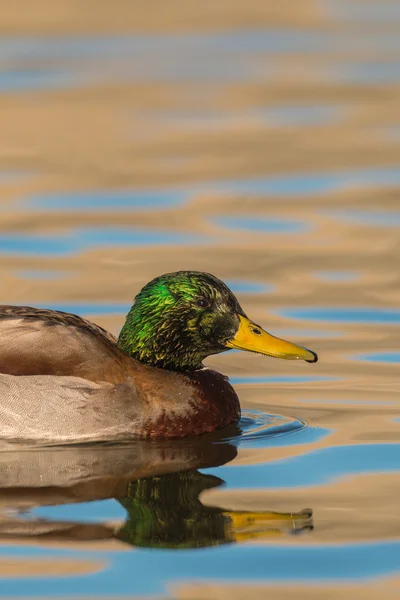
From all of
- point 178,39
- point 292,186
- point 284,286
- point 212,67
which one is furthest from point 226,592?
point 178,39

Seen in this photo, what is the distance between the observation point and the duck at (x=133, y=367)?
945 centimetres

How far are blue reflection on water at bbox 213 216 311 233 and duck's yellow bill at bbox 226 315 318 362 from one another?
16.8 feet

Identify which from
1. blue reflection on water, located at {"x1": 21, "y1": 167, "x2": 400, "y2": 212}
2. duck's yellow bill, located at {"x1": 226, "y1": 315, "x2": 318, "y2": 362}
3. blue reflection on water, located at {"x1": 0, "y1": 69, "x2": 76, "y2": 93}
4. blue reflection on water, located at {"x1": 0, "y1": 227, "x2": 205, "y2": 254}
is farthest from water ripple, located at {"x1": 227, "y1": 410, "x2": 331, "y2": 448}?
blue reflection on water, located at {"x1": 0, "y1": 69, "x2": 76, "y2": 93}

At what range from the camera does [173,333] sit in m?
10.0

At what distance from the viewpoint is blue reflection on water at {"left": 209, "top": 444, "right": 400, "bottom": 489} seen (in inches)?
338

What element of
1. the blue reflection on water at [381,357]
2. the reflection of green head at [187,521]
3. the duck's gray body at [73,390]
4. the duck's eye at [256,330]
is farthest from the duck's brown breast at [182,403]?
the blue reflection on water at [381,357]

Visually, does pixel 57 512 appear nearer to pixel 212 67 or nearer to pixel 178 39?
pixel 212 67

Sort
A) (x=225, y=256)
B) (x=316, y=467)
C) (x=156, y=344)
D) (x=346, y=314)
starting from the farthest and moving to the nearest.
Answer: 1. (x=225, y=256)
2. (x=346, y=314)
3. (x=156, y=344)
4. (x=316, y=467)

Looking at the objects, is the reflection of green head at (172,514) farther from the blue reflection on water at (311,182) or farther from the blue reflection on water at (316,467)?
the blue reflection on water at (311,182)

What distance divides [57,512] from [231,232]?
7.34 m

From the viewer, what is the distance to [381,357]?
11.3m

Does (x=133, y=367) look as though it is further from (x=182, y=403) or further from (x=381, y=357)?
(x=381, y=357)

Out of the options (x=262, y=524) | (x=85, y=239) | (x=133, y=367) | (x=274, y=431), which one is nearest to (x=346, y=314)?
(x=274, y=431)

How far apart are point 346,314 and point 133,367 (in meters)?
3.04
